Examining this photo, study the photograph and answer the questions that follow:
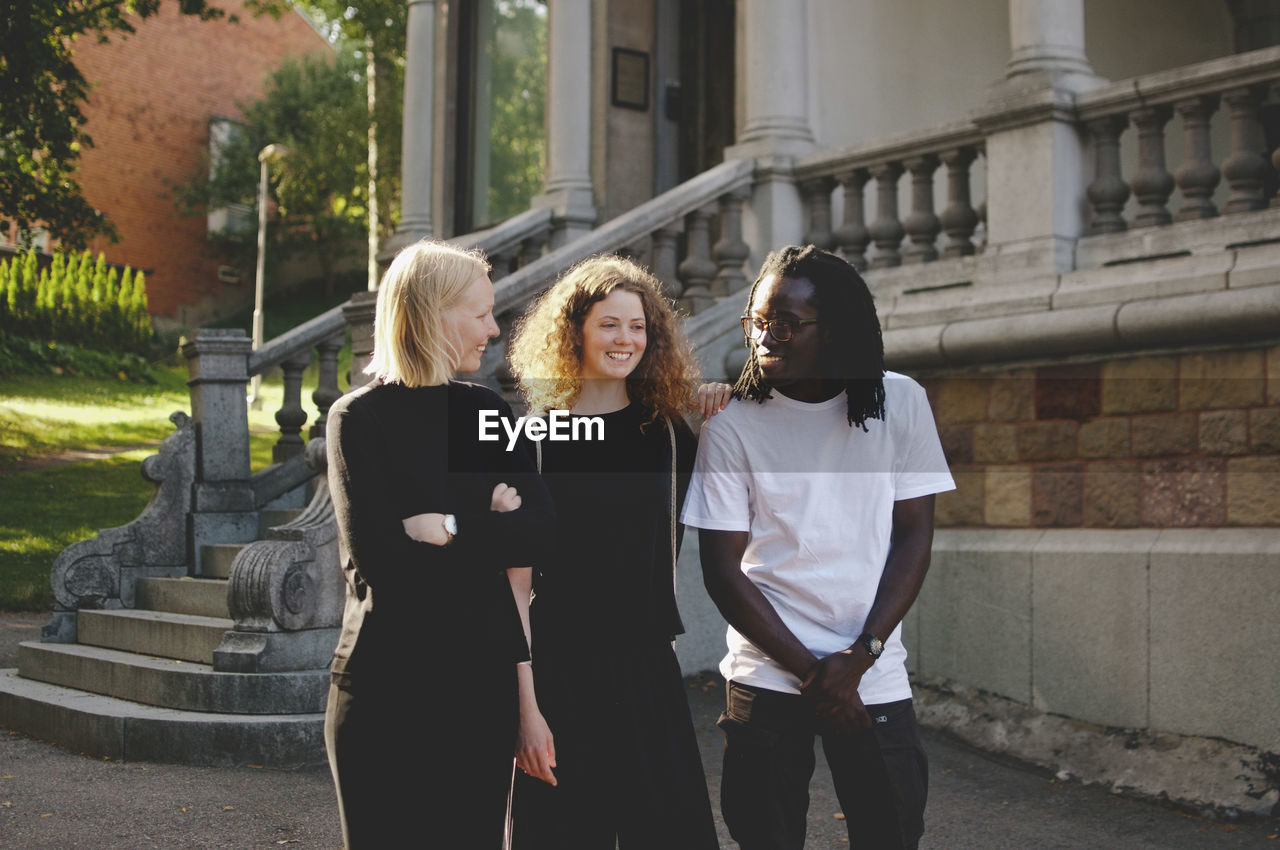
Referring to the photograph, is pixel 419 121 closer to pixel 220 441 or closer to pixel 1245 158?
pixel 220 441

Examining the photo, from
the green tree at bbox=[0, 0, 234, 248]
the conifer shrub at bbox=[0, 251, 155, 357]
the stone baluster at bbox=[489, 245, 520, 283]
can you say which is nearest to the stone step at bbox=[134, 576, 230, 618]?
the stone baluster at bbox=[489, 245, 520, 283]

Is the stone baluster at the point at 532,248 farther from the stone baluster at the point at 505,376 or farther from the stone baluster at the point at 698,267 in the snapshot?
the stone baluster at the point at 505,376

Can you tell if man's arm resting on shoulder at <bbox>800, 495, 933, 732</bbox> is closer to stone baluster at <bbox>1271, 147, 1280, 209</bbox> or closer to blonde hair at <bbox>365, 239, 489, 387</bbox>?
blonde hair at <bbox>365, 239, 489, 387</bbox>

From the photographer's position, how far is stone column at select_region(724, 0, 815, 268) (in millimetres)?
8789

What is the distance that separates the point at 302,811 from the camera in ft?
17.3

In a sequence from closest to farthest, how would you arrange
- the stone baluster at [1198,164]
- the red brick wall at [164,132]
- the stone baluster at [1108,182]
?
the stone baluster at [1198,164] < the stone baluster at [1108,182] < the red brick wall at [164,132]

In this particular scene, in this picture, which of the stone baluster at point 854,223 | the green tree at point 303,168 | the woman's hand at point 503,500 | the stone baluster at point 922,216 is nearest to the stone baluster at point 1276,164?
the stone baluster at point 922,216

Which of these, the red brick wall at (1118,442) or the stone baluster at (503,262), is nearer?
the red brick wall at (1118,442)

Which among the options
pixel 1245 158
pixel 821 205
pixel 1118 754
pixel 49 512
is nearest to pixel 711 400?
pixel 1118 754

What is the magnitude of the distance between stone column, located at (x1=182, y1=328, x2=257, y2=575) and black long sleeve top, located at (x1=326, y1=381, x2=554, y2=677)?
6077mm

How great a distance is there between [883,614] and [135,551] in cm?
637

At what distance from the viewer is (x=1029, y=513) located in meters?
6.73

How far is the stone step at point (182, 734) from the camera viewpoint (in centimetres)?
593

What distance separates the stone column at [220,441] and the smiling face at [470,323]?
606 centimetres
